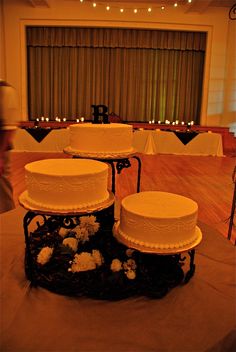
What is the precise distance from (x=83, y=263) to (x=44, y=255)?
0.64ft

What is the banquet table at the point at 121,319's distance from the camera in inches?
45.9

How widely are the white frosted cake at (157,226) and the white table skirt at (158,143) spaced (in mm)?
4980

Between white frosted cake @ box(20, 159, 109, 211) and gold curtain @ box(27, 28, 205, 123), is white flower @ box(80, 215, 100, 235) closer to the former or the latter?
white frosted cake @ box(20, 159, 109, 211)

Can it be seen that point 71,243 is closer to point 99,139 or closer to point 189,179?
point 99,139

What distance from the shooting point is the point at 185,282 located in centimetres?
158

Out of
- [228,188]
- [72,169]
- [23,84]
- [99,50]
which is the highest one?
[99,50]

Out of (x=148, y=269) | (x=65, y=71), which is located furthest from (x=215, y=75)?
(x=148, y=269)

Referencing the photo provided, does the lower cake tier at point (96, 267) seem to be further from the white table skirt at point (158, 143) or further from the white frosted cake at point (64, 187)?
the white table skirt at point (158, 143)

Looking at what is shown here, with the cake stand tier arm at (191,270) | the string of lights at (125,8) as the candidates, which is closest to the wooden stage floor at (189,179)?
the cake stand tier arm at (191,270)

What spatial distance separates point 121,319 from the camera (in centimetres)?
130

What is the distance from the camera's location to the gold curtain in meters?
8.39

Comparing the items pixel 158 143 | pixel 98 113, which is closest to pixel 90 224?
pixel 98 113

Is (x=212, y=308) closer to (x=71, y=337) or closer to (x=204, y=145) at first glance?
(x=71, y=337)

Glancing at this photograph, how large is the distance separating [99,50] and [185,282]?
7.98 metres
